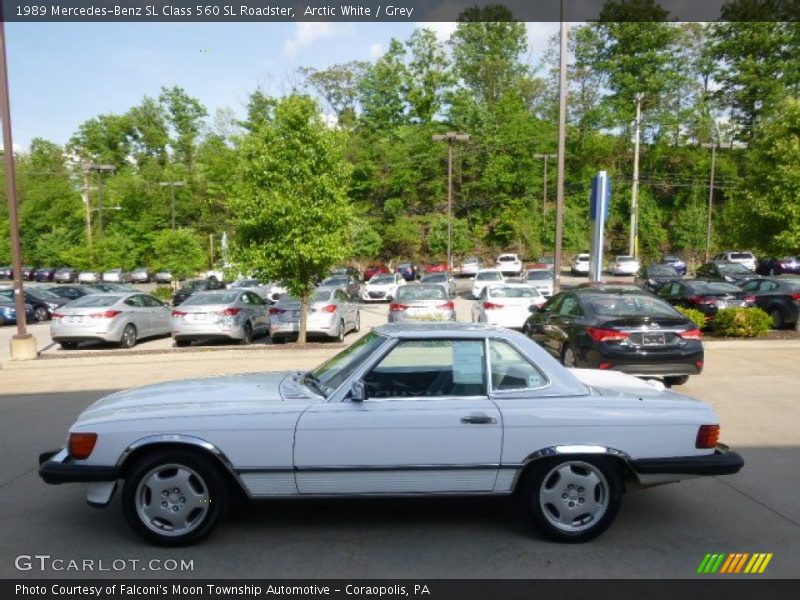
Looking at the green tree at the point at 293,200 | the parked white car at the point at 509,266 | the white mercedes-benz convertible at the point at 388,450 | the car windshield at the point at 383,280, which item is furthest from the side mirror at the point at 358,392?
the parked white car at the point at 509,266

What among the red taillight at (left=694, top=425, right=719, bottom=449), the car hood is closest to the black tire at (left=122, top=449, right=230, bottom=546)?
the car hood

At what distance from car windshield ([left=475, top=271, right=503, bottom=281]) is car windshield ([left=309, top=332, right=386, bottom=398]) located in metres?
27.7

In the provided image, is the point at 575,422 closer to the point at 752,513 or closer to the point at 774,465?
the point at 752,513

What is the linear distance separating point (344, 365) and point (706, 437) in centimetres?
264

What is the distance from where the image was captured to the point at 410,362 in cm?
452

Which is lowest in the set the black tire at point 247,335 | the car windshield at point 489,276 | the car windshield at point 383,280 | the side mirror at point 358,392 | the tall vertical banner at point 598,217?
the black tire at point 247,335

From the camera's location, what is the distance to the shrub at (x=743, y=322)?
48.3 ft

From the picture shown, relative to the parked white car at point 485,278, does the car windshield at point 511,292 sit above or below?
above

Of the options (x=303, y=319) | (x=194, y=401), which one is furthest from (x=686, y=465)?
(x=303, y=319)

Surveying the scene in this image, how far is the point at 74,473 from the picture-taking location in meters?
4.17

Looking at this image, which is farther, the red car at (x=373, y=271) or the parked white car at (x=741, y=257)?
the red car at (x=373, y=271)

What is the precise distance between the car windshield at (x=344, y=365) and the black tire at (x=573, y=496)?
142cm

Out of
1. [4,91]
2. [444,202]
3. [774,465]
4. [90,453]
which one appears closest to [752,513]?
[774,465]

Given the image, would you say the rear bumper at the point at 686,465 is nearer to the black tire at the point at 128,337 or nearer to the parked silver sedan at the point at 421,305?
the parked silver sedan at the point at 421,305
